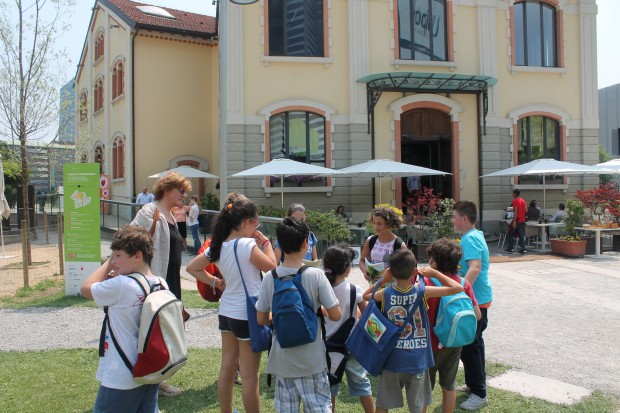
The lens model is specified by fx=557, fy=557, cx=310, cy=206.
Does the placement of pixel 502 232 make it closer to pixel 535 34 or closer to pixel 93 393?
pixel 535 34

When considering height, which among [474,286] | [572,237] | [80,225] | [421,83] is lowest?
[572,237]

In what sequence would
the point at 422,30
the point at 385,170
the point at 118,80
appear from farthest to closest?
the point at 118,80
the point at 422,30
the point at 385,170

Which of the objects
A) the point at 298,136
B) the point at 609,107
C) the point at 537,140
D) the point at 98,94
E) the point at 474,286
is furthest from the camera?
the point at 609,107

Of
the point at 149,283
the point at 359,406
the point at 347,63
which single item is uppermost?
the point at 347,63

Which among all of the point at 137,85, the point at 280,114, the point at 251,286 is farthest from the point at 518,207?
the point at 137,85

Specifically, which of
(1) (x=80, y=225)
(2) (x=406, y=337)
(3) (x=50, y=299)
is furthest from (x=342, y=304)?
(3) (x=50, y=299)

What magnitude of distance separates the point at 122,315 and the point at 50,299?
6.80 meters

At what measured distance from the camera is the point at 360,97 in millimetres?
17172

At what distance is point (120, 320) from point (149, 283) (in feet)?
0.84

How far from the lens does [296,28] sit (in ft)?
56.4

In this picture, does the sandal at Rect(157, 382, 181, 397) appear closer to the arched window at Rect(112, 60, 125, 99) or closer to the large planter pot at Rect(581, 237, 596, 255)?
the large planter pot at Rect(581, 237, 596, 255)

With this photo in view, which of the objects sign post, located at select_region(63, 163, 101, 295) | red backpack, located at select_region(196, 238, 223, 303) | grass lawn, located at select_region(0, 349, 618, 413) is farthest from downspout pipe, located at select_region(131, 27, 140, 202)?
red backpack, located at select_region(196, 238, 223, 303)

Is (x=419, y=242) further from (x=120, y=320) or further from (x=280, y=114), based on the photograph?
(x=120, y=320)

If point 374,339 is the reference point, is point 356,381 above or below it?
below
